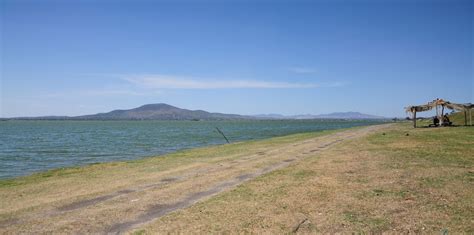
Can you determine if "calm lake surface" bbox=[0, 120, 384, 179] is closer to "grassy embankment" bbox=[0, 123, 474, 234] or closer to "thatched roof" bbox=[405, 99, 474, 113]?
"grassy embankment" bbox=[0, 123, 474, 234]

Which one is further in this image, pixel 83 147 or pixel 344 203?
pixel 83 147

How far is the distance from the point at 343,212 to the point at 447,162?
33.3 feet

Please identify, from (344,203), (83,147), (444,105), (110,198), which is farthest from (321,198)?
(444,105)

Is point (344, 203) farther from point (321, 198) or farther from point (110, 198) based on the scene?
point (110, 198)

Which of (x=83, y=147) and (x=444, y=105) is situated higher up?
(x=444, y=105)

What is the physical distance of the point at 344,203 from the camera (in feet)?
34.9

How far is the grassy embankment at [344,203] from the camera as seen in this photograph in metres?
8.68

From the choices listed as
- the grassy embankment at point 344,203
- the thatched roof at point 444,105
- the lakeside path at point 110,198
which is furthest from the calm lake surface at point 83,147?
the thatched roof at point 444,105

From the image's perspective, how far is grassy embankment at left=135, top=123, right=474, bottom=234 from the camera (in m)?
8.68

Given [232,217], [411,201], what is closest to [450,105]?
[411,201]

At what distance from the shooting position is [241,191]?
12.6 m

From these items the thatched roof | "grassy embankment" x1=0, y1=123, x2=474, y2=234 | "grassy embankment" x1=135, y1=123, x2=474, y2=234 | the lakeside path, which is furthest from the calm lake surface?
the thatched roof

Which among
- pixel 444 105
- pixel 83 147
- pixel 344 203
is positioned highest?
pixel 444 105

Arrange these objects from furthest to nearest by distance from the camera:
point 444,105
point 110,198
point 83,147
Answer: point 444,105 < point 83,147 < point 110,198
